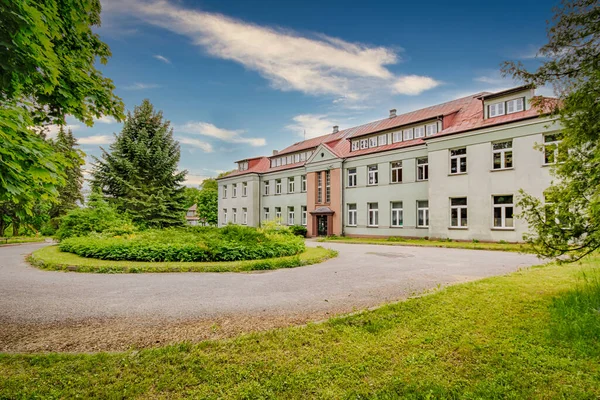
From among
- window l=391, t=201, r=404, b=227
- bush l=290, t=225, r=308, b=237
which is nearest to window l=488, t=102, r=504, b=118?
window l=391, t=201, r=404, b=227

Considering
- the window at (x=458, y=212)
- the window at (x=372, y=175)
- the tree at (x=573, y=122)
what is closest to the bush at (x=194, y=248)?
the tree at (x=573, y=122)

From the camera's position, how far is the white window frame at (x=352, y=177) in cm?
3100

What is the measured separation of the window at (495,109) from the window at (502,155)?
2.35 m

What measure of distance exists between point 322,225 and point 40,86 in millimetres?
29590

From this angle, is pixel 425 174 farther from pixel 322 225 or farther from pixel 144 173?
pixel 144 173

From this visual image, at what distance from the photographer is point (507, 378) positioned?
128 inches

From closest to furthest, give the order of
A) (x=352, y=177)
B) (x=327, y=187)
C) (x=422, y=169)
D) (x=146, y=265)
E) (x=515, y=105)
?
1. (x=146, y=265)
2. (x=515, y=105)
3. (x=422, y=169)
4. (x=352, y=177)
5. (x=327, y=187)

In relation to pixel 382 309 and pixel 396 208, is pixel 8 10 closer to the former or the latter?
pixel 382 309

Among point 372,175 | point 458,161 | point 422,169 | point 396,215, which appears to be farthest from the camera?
point 372,175

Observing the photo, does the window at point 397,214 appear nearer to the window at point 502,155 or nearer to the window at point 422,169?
the window at point 422,169

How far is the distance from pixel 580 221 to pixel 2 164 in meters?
8.63

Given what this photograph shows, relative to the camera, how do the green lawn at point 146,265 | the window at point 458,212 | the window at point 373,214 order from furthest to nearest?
1. the window at point 373,214
2. the window at point 458,212
3. the green lawn at point 146,265

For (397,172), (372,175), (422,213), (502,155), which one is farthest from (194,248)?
(372,175)

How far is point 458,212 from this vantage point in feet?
74.5
